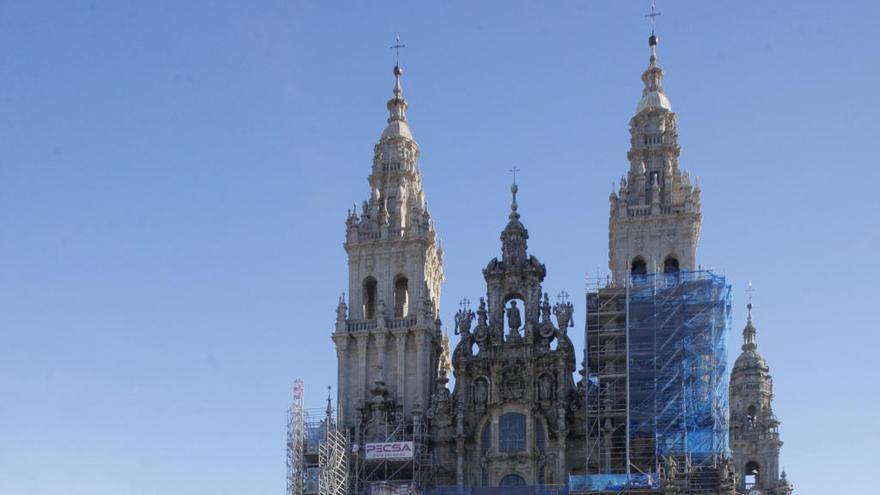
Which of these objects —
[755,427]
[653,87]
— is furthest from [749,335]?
[653,87]

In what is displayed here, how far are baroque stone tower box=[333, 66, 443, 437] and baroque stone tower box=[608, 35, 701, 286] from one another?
13439 mm

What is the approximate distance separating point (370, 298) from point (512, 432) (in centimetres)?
1552

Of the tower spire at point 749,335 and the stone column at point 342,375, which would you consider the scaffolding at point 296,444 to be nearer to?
the stone column at point 342,375

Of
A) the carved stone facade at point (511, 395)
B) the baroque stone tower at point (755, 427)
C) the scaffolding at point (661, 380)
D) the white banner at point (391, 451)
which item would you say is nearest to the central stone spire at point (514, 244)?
the carved stone facade at point (511, 395)

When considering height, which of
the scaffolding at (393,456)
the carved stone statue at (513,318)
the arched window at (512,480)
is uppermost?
the carved stone statue at (513,318)

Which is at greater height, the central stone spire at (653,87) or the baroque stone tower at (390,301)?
the central stone spire at (653,87)

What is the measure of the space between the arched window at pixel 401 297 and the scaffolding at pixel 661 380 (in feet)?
47.5

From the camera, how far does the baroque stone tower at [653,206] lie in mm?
95188

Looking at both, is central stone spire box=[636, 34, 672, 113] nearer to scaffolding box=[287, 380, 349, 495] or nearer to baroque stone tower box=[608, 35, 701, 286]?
baroque stone tower box=[608, 35, 701, 286]

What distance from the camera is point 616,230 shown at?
3794 inches

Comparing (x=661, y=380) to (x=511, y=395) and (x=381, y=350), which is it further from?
(x=381, y=350)

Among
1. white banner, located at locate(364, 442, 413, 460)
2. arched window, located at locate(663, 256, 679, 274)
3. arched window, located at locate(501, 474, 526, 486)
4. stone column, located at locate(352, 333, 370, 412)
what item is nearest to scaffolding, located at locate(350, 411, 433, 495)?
white banner, located at locate(364, 442, 413, 460)

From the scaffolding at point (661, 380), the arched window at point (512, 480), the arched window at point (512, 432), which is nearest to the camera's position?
the scaffolding at point (661, 380)

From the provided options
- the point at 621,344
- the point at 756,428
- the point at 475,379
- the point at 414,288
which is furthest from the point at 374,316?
the point at 756,428
